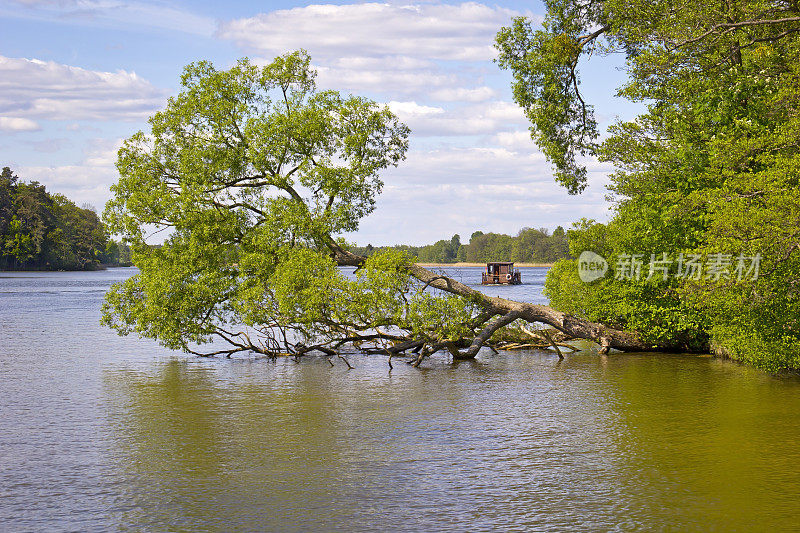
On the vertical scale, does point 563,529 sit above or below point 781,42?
below

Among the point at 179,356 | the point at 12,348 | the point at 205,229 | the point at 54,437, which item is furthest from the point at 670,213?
the point at 12,348

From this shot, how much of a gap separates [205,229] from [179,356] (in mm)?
6511

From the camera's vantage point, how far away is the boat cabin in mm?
101375

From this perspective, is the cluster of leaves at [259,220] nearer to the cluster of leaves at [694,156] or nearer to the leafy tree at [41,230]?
the cluster of leaves at [694,156]

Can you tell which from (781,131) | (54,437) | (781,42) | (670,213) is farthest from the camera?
(670,213)

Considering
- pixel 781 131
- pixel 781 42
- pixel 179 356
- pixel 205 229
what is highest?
pixel 781 42

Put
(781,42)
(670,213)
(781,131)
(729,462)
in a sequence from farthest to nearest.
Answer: (670,213) < (781,42) < (781,131) < (729,462)

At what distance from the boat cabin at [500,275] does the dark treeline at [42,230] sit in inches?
2150

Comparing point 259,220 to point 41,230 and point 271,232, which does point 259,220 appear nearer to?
point 271,232

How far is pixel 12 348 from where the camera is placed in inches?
1229

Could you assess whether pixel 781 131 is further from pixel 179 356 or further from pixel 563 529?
pixel 179 356

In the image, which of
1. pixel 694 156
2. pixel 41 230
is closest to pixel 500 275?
pixel 41 230

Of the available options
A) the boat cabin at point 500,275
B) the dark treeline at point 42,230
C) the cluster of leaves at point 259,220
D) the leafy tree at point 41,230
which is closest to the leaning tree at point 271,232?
the cluster of leaves at point 259,220

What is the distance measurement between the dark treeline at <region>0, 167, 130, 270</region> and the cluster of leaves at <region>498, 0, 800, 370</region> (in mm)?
94548
